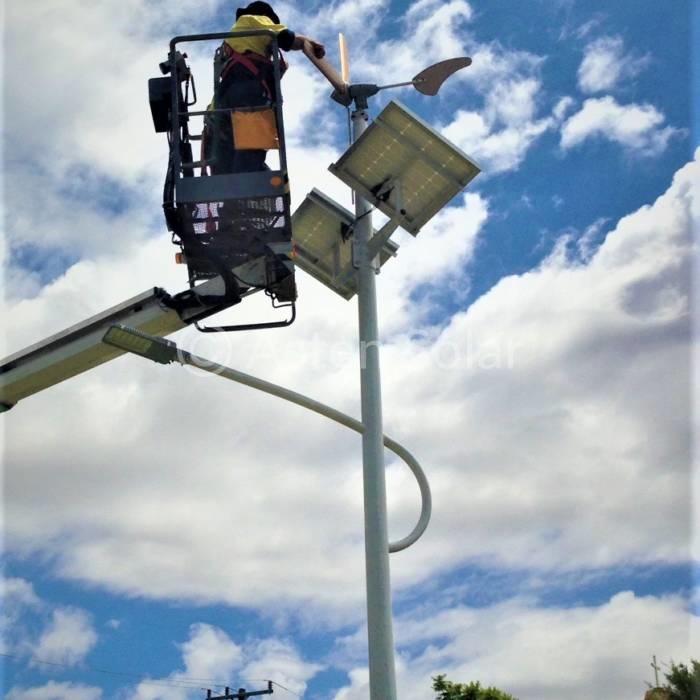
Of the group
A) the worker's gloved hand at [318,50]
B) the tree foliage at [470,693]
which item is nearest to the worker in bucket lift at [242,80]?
the worker's gloved hand at [318,50]

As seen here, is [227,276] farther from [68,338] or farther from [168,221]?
[68,338]

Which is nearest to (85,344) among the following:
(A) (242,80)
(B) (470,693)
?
(A) (242,80)

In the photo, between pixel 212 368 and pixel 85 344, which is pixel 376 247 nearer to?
pixel 212 368

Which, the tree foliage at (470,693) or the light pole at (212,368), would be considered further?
the tree foliage at (470,693)

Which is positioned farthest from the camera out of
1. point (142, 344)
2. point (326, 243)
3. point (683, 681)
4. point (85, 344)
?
point (683, 681)

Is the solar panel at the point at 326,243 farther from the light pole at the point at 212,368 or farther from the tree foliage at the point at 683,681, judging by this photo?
the tree foliage at the point at 683,681

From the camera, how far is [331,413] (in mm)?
7414

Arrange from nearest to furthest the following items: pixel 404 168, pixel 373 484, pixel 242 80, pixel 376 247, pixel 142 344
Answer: pixel 142 344, pixel 373 484, pixel 404 168, pixel 376 247, pixel 242 80

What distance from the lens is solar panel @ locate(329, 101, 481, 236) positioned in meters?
7.99

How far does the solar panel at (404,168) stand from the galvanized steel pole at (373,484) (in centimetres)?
26

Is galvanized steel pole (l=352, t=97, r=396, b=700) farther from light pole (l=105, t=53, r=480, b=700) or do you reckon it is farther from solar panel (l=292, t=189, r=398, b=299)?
solar panel (l=292, t=189, r=398, b=299)

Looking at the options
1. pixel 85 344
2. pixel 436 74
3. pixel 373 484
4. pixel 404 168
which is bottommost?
pixel 373 484

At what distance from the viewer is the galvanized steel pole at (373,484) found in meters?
7.05

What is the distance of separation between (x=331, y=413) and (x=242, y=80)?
314 centimetres
